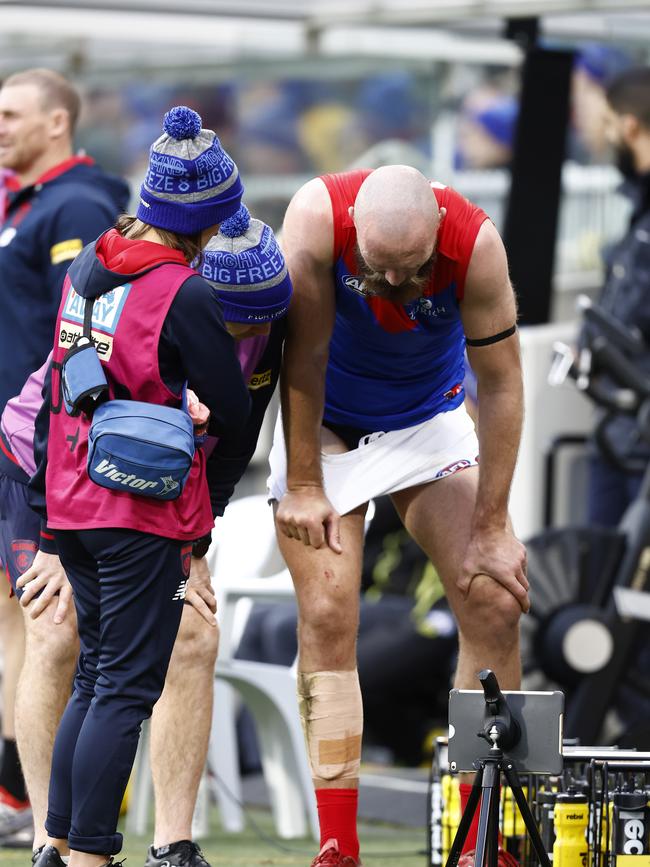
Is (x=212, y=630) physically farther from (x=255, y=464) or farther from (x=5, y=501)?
(x=255, y=464)

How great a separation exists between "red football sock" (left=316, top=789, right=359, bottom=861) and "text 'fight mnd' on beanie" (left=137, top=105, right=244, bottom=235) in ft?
4.47

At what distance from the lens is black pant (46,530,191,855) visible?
3.59m

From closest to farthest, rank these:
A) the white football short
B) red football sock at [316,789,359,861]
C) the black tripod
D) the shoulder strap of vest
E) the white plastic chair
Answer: the black tripod → the shoulder strap of vest → red football sock at [316,789,359,861] → the white football short → the white plastic chair

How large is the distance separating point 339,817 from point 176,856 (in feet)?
1.38

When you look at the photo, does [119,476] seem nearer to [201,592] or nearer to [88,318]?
[88,318]

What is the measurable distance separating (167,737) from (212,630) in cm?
27

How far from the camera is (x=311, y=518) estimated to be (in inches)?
167

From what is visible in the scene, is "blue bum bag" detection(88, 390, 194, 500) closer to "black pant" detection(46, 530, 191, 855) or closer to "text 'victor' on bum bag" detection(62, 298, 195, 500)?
"text 'victor' on bum bag" detection(62, 298, 195, 500)

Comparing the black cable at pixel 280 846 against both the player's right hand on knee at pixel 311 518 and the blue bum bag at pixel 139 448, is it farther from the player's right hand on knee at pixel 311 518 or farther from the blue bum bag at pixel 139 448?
the blue bum bag at pixel 139 448

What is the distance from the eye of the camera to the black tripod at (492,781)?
3.39m

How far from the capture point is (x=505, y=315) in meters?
4.06

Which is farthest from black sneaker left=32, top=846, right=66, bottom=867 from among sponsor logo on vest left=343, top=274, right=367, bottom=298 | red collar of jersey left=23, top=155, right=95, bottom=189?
red collar of jersey left=23, top=155, right=95, bottom=189

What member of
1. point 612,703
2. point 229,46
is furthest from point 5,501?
point 229,46

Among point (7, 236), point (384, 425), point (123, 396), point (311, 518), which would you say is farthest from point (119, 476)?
point (7, 236)
